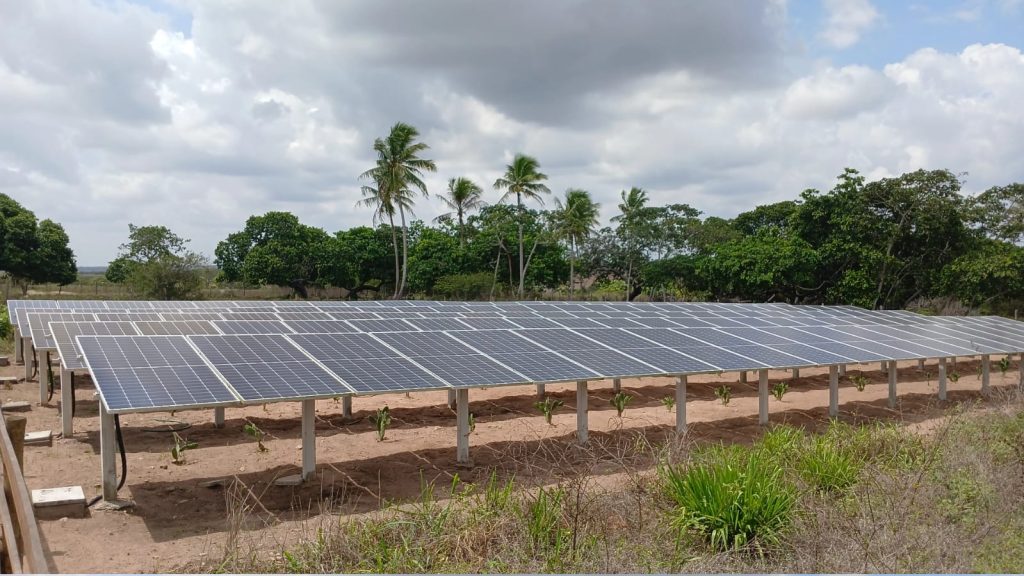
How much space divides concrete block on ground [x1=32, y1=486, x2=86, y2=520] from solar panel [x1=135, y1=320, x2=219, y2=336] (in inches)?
245

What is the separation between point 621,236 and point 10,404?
45.3 meters

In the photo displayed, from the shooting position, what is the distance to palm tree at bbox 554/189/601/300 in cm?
5494

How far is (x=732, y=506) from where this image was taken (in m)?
8.16

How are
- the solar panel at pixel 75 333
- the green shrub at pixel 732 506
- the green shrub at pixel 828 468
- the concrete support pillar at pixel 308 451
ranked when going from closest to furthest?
the green shrub at pixel 732 506, the green shrub at pixel 828 468, the concrete support pillar at pixel 308 451, the solar panel at pixel 75 333

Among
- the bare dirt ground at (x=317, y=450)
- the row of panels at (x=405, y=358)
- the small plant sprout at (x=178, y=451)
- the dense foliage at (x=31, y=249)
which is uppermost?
the dense foliage at (x=31, y=249)

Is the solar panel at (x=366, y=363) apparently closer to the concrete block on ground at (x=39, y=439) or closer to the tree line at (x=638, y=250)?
the concrete block on ground at (x=39, y=439)

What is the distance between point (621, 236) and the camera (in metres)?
56.5

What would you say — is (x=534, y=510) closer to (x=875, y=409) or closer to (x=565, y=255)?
(x=875, y=409)

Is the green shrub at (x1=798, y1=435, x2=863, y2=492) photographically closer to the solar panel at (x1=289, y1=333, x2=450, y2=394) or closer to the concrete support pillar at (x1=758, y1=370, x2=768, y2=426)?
the solar panel at (x1=289, y1=333, x2=450, y2=394)

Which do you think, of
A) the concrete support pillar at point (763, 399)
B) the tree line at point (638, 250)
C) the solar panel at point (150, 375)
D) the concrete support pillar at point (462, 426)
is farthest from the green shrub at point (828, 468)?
the tree line at point (638, 250)

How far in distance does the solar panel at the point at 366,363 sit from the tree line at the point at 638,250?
34713 millimetres

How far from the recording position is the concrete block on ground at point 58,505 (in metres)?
9.75

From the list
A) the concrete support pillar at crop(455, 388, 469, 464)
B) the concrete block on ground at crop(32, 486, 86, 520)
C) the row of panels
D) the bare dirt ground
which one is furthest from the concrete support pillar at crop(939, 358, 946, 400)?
the concrete block on ground at crop(32, 486, 86, 520)

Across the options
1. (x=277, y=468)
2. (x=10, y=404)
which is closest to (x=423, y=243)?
(x=10, y=404)
